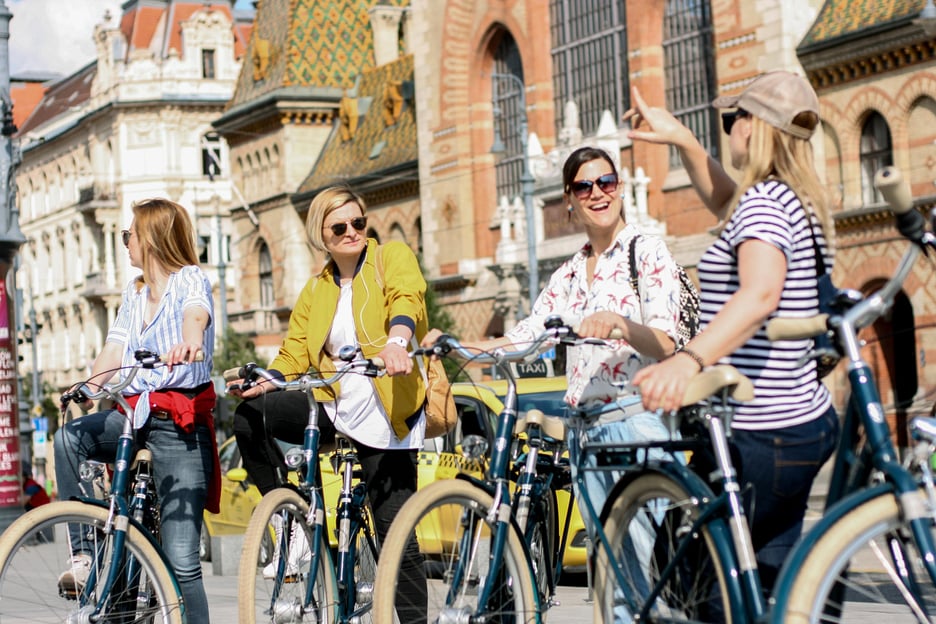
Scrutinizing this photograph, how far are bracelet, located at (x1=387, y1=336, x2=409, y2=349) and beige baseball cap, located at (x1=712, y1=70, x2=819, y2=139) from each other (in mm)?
1897

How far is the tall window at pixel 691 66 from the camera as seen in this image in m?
38.3

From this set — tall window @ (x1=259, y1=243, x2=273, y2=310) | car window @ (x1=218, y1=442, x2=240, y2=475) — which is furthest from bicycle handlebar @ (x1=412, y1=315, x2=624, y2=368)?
tall window @ (x1=259, y1=243, x2=273, y2=310)

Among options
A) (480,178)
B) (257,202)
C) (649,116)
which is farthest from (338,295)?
(257,202)

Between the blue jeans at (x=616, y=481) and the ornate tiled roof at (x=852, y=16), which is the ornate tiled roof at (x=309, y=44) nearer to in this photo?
the ornate tiled roof at (x=852, y=16)

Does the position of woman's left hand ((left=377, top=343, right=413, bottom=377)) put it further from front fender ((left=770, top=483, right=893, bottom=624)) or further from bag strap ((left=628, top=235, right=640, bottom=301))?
front fender ((left=770, top=483, right=893, bottom=624))

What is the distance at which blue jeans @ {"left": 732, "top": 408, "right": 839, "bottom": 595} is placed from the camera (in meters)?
4.94

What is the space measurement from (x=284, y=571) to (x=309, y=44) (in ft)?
175

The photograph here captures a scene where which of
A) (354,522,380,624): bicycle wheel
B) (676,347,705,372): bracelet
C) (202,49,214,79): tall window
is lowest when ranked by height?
(354,522,380,624): bicycle wheel

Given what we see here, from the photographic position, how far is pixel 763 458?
16.2ft

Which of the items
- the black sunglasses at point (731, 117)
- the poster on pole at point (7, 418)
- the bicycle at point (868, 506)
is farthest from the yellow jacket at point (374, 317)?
the poster on pole at point (7, 418)

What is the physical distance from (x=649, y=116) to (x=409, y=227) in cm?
4631

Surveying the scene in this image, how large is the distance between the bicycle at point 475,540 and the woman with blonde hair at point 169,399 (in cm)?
Answer: 149

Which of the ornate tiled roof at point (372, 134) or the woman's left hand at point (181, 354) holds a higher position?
the ornate tiled roof at point (372, 134)

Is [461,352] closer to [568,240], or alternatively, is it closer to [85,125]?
[568,240]
